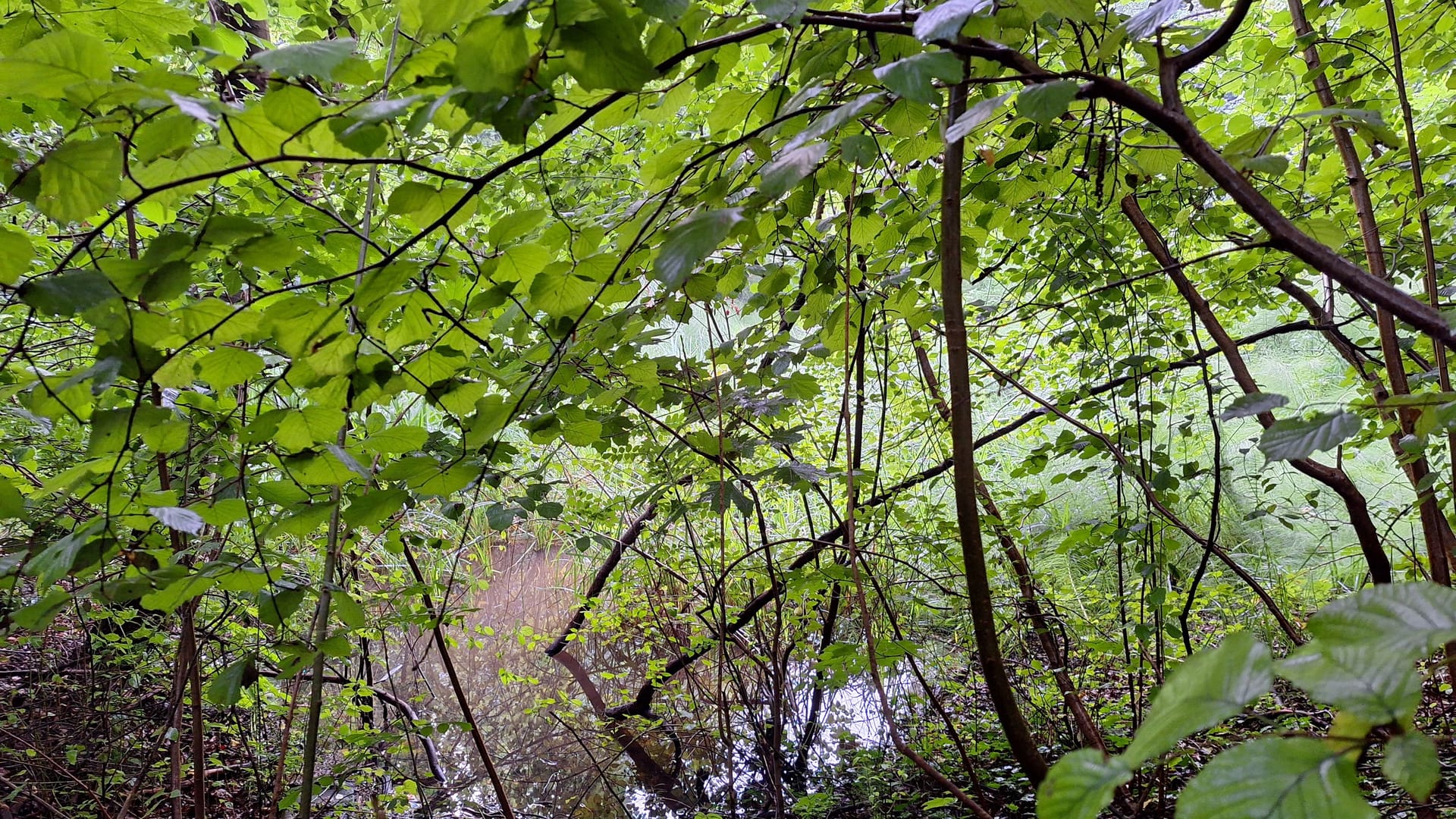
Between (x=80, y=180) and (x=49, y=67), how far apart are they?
0.07 meters

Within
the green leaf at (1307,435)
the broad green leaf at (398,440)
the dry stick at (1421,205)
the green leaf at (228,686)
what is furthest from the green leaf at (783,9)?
the dry stick at (1421,205)

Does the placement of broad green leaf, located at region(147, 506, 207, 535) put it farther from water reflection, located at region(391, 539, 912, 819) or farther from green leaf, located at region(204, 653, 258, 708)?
water reflection, located at region(391, 539, 912, 819)

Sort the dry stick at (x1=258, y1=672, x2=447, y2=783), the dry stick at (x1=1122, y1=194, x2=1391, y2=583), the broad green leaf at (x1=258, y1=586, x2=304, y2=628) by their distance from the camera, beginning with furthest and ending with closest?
the dry stick at (x1=258, y1=672, x2=447, y2=783), the dry stick at (x1=1122, y1=194, x2=1391, y2=583), the broad green leaf at (x1=258, y1=586, x2=304, y2=628)

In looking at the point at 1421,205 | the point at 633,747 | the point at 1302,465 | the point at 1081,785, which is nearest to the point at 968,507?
the point at 1081,785

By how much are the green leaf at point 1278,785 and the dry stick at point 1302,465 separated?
132 cm

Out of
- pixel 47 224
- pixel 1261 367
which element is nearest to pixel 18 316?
pixel 47 224

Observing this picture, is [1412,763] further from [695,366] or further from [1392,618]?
[695,366]

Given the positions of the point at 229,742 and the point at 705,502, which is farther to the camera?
the point at 229,742

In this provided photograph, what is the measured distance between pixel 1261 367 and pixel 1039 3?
5.37 meters

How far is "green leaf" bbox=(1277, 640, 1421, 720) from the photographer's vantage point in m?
0.28

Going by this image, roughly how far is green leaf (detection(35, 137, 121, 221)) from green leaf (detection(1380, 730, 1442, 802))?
763 mm

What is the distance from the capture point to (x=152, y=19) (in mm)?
1157

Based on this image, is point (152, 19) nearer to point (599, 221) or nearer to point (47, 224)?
point (599, 221)

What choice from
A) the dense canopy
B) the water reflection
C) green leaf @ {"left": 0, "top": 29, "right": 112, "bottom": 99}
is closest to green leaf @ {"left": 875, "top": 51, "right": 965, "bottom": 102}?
the dense canopy
